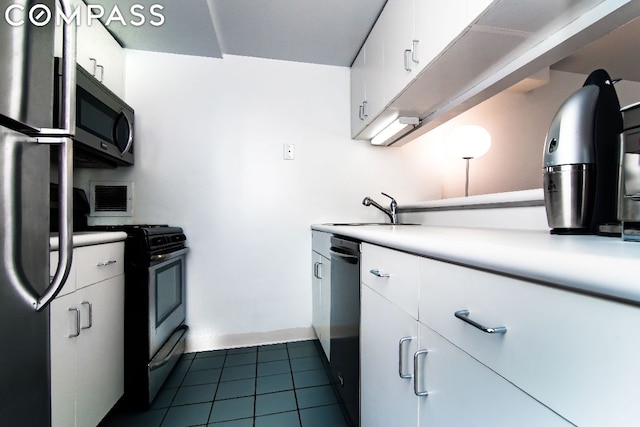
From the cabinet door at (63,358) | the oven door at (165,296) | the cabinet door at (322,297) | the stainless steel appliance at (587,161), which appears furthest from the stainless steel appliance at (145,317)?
the stainless steel appliance at (587,161)

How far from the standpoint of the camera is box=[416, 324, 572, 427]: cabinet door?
1.48ft

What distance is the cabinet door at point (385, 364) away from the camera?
2.62ft

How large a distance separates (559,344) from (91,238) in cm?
150

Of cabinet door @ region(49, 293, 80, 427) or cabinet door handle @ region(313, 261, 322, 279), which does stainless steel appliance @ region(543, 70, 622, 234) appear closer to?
cabinet door handle @ region(313, 261, 322, 279)

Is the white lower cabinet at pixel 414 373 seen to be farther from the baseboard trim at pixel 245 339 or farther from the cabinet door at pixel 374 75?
the baseboard trim at pixel 245 339

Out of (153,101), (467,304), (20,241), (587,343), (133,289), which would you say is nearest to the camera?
(587,343)

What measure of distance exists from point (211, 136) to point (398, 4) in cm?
147

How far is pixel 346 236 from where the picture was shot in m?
1.39

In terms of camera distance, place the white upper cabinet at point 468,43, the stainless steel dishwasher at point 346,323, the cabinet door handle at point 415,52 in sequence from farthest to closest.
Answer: the cabinet door handle at point 415,52, the stainless steel dishwasher at point 346,323, the white upper cabinet at point 468,43

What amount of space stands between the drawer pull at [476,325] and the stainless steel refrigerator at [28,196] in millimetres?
868

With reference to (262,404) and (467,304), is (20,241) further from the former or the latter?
(262,404)

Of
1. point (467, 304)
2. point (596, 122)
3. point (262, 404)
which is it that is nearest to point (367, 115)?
point (596, 122)

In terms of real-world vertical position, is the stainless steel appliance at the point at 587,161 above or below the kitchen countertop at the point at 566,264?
above

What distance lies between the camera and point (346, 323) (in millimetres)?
1336
